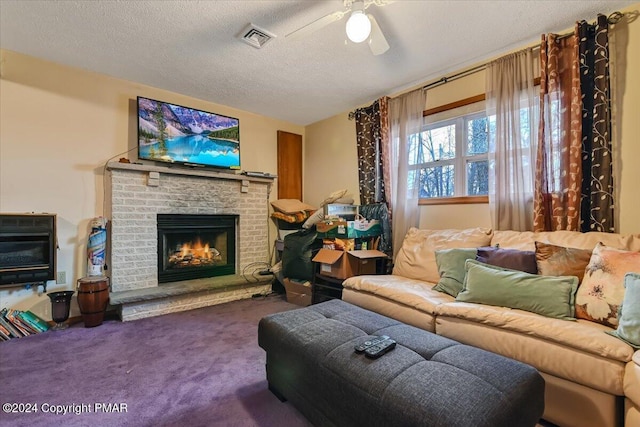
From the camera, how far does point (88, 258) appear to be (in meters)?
2.85

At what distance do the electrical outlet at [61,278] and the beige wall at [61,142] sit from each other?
32 millimetres

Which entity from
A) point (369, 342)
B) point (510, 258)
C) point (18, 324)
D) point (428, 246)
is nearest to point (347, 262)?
point (428, 246)

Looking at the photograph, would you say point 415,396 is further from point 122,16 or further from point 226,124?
point 226,124

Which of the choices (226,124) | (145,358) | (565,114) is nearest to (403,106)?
(565,114)

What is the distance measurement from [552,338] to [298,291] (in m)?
2.49

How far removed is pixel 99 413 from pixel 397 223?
2780mm

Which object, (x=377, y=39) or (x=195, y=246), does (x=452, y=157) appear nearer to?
(x=377, y=39)

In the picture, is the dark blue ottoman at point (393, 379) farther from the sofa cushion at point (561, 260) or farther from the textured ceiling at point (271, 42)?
the textured ceiling at point (271, 42)

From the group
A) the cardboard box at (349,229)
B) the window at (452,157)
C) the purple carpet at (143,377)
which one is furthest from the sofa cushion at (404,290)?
the window at (452,157)

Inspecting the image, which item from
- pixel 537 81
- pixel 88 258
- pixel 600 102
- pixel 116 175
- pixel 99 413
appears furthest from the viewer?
pixel 116 175

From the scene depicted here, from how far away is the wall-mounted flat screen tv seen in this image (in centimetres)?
320

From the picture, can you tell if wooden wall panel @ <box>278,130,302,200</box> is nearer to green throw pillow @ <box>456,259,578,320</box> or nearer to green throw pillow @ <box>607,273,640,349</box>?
green throw pillow @ <box>456,259,578,320</box>

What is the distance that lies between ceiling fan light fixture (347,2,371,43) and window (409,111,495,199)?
5.11 ft

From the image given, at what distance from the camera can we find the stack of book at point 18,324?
8.11 ft
